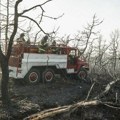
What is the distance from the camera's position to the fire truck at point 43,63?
53.0ft

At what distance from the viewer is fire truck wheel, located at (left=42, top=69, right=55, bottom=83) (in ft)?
56.4

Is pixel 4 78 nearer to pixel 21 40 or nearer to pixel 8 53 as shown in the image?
pixel 8 53

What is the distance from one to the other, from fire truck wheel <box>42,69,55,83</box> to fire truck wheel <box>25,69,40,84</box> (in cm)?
42

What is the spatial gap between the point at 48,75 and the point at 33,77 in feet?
3.54

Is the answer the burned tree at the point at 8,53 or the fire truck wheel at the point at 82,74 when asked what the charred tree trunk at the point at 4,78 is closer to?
the burned tree at the point at 8,53

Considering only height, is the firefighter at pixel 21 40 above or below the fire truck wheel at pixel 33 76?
above

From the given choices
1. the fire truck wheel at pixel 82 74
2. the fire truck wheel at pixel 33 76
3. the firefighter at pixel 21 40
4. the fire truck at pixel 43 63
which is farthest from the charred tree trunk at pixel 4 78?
the fire truck wheel at pixel 82 74

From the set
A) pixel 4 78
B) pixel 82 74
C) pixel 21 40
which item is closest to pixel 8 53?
pixel 4 78

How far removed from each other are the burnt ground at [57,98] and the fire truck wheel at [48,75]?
35cm

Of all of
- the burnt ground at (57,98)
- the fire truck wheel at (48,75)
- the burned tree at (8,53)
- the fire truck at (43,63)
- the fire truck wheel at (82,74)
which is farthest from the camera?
the fire truck wheel at (82,74)

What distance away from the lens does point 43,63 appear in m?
17.0

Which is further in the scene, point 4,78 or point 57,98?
point 57,98

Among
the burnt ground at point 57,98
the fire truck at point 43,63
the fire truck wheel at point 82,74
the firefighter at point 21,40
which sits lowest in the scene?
the burnt ground at point 57,98

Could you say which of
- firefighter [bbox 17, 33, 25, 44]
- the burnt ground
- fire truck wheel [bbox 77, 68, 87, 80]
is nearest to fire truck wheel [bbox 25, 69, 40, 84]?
the burnt ground
